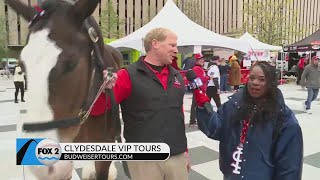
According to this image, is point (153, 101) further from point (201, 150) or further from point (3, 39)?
point (201, 150)

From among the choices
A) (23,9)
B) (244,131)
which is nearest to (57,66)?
(23,9)

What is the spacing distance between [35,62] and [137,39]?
8845mm

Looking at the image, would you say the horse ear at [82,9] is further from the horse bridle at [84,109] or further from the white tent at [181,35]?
the white tent at [181,35]

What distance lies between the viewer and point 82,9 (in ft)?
5.46

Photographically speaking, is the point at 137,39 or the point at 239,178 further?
the point at 137,39

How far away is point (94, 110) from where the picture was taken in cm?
230

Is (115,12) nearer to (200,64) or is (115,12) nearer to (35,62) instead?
(35,62)

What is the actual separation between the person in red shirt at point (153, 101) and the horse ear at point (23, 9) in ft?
2.19

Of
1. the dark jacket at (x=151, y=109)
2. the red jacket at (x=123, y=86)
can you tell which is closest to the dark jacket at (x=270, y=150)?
the dark jacket at (x=151, y=109)

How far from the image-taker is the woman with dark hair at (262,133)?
6.78 feet

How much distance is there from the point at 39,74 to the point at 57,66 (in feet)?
0.30

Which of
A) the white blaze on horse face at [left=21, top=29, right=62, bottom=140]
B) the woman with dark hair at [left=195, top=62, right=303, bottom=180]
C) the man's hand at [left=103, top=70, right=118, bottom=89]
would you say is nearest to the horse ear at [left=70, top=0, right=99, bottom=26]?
the white blaze on horse face at [left=21, top=29, right=62, bottom=140]

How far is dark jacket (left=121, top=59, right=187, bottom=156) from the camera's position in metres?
2.15

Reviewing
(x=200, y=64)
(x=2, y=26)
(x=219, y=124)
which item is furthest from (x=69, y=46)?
(x=200, y=64)
